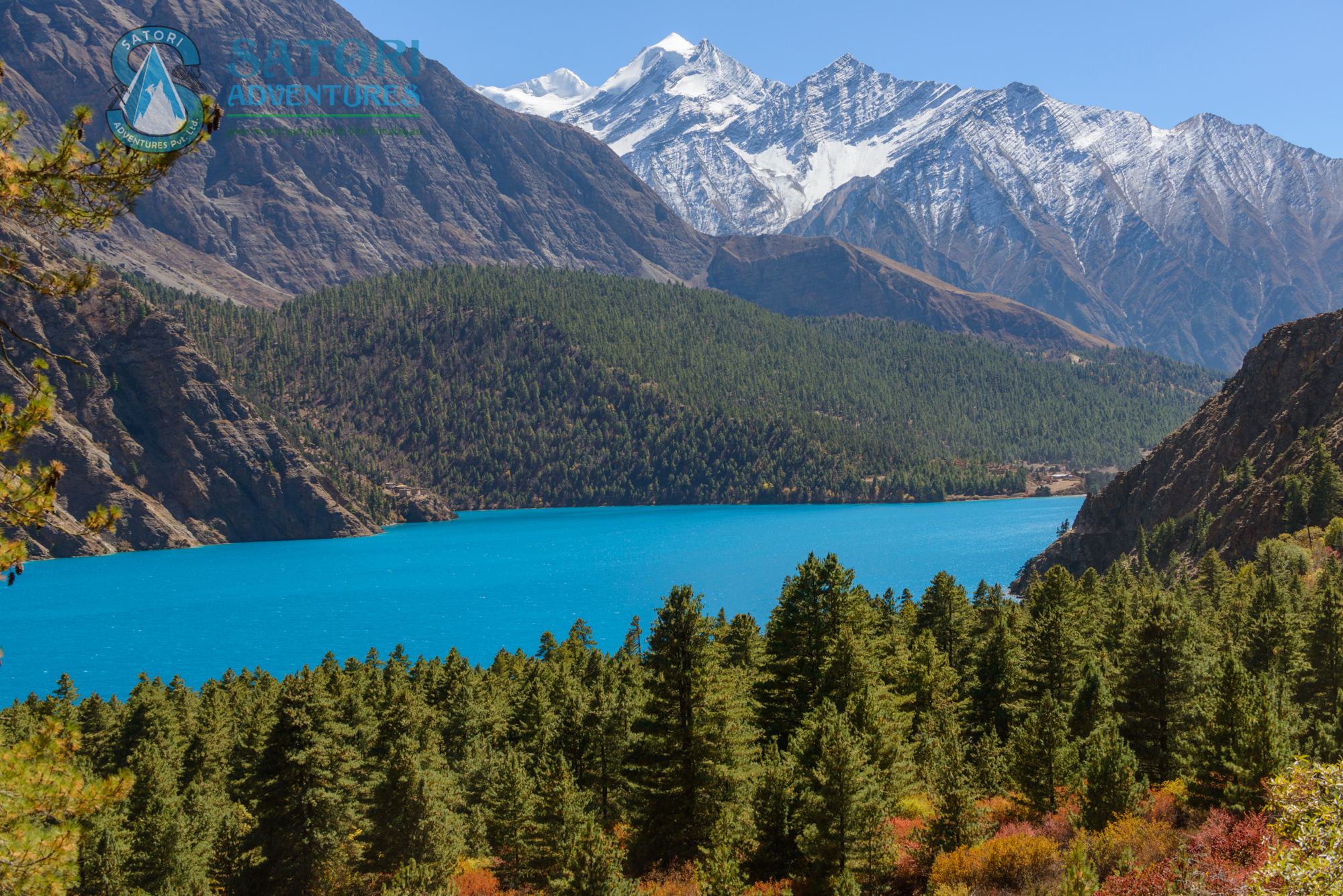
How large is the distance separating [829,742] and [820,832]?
2963 millimetres

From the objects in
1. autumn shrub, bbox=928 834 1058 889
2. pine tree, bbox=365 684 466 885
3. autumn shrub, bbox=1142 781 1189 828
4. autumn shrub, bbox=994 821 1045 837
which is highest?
autumn shrub, bbox=1142 781 1189 828

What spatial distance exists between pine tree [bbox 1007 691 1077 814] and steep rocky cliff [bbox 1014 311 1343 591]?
232 ft

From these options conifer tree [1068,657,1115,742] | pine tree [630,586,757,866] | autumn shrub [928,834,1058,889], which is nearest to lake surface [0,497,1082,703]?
conifer tree [1068,657,1115,742]

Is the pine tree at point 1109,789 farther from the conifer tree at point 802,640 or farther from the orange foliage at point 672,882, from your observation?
the conifer tree at point 802,640

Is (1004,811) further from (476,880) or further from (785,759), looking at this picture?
(476,880)

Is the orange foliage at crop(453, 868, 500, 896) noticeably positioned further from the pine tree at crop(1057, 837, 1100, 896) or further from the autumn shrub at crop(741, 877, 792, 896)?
the pine tree at crop(1057, 837, 1100, 896)

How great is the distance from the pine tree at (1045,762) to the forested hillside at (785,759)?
0.37ft

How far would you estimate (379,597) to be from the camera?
482ft

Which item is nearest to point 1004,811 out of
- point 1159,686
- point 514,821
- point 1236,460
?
point 1159,686

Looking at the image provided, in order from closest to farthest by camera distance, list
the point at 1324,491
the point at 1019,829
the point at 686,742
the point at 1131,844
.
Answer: the point at 1131,844 → the point at 1019,829 → the point at 686,742 → the point at 1324,491

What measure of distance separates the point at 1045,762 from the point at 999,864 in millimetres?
8691

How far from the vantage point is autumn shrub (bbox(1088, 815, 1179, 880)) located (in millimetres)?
27266

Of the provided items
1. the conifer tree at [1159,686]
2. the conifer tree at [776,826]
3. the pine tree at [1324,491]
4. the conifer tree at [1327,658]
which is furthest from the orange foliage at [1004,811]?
the pine tree at [1324,491]

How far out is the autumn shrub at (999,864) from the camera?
28.0m
